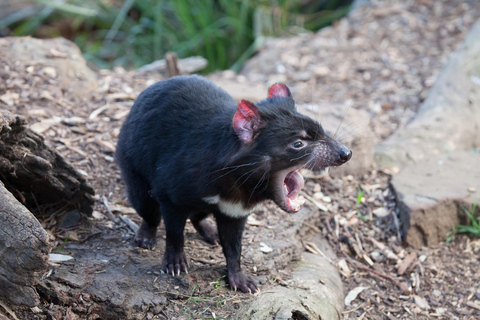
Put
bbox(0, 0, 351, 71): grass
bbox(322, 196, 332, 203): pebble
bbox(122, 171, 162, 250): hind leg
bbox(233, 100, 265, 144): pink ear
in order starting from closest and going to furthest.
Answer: bbox(233, 100, 265, 144): pink ear
bbox(122, 171, 162, 250): hind leg
bbox(322, 196, 332, 203): pebble
bbox(0, 0, 351, 71): grass

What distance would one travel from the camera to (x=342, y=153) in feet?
8.78

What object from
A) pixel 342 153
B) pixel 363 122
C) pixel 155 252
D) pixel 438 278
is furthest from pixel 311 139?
pixel 363 122

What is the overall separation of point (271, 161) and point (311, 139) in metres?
0.24

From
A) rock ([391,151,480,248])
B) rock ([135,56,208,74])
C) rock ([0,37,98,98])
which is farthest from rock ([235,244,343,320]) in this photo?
rock ([135,56,208,74])

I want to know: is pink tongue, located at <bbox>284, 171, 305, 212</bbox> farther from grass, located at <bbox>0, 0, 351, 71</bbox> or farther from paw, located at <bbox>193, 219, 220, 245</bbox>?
grass, located at <bbox>0, 0, 351, 71</bbox>

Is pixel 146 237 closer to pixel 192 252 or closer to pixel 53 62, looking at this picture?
pixel 192 252

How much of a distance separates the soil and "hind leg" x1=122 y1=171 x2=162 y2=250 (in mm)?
94

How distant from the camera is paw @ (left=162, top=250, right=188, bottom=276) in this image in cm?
305

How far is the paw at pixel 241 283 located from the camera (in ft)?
10.1

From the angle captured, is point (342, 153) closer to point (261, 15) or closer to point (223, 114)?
point (223, 114)

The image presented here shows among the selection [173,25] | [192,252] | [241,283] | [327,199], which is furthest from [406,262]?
[173,25]

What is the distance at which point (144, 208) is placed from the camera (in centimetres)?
329

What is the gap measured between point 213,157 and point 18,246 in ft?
3.32

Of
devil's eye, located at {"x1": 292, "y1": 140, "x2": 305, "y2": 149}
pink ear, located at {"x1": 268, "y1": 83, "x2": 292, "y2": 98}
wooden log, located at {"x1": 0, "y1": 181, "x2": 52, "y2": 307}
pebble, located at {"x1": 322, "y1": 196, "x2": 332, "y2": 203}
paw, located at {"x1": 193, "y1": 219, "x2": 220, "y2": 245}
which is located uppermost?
pink ear, located at {"x1": 268, "y1": 83, "x2": 292, "y2": 98}
